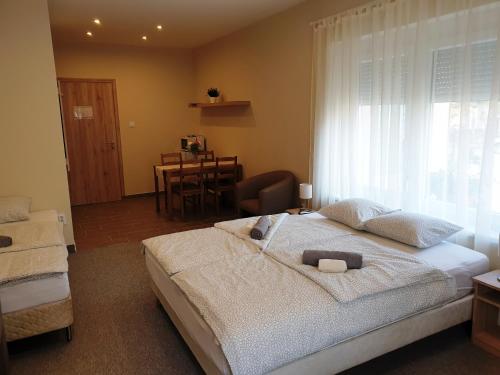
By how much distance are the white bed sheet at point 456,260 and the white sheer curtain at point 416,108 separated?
0.19m

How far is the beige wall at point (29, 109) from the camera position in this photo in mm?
3621

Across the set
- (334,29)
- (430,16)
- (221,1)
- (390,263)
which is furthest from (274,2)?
(390,263)

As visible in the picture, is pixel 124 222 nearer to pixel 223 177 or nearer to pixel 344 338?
pixel 223 177

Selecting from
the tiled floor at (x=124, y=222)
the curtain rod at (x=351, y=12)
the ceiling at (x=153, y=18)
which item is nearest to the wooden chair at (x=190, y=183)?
the tiled floor at (x=124, y=222)

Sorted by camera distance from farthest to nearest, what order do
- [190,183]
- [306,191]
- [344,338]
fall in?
[190,183] → [306,191] → [344,338]

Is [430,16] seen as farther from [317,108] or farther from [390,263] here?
[390,263]

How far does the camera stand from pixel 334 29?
3.71 meters

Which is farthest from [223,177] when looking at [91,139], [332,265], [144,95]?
[332,265]

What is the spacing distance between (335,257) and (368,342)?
0.50m

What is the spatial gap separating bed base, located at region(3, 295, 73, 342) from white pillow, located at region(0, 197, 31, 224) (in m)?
1.36

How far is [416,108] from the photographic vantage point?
296 centimetres

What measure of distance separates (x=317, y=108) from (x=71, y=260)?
3044 millimetres

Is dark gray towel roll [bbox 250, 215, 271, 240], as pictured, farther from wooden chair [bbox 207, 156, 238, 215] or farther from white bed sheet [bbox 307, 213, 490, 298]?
wooden chair [bbox 207, 156, 238, 215]

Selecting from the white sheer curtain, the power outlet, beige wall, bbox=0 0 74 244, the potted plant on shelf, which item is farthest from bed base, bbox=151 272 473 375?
the potted plant on shelf
